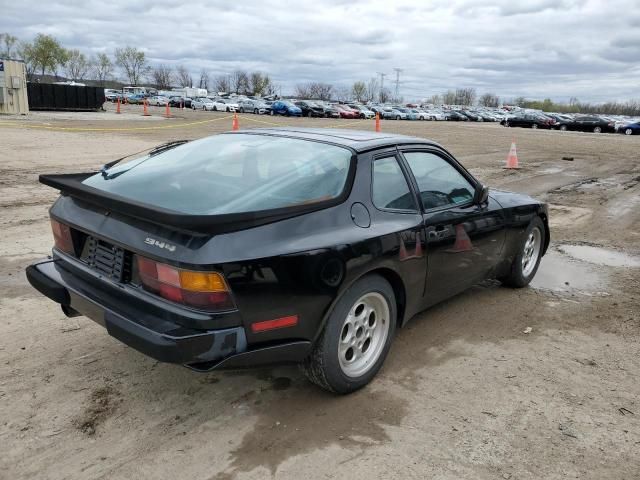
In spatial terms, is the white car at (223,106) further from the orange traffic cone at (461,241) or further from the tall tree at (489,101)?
the tall tree at (489,101)

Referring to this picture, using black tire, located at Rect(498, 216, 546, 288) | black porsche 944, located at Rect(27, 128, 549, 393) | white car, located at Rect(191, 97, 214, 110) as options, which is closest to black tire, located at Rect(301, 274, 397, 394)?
black porsche 944, located at Rect(27, 128, 549, 393)

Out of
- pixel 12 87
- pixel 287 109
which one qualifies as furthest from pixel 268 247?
pixel 287 109

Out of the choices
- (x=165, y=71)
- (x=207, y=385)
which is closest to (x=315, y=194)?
(x=207, y=385)

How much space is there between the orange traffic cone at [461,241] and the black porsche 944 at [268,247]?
0.02 meters

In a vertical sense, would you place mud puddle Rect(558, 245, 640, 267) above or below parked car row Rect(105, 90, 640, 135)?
below

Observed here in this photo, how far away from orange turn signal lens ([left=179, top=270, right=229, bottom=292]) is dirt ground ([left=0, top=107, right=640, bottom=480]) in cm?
84

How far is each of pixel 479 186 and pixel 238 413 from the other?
253 centimetres

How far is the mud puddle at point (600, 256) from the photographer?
20.4 ft

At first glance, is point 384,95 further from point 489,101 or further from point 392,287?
point 392,287

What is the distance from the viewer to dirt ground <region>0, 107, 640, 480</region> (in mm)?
2648

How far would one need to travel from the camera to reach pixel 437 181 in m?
3.99

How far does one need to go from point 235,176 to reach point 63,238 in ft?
3.73

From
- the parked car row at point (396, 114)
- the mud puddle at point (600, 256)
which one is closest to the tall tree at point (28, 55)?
the parked car row at point (396, 114)

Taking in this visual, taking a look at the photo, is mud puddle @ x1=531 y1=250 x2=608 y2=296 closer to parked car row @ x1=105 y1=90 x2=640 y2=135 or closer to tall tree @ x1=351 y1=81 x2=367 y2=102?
parked car row @ x1=105 y1=90 x2=640 y2=135
